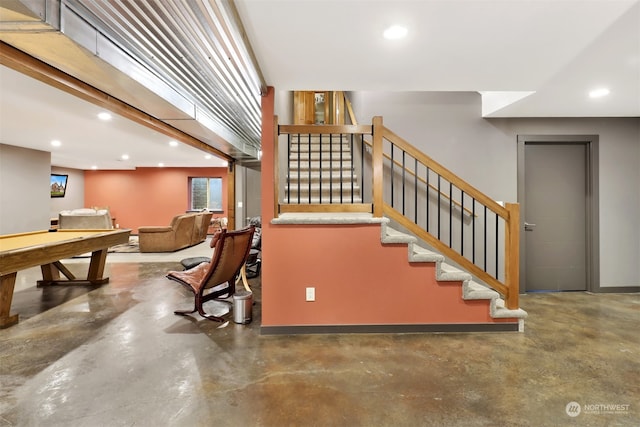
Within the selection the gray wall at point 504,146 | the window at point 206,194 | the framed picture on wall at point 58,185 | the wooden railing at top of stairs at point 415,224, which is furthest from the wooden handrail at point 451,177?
the framed picture on wall at point 58,185

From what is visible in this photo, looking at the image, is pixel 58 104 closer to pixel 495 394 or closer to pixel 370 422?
pixel 370 422

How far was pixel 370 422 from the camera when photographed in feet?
5.75

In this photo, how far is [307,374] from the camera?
2.23 metres

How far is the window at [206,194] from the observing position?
1072cm

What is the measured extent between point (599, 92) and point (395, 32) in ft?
8.71

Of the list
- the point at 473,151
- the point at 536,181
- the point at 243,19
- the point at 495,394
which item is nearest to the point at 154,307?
the point at 243,19

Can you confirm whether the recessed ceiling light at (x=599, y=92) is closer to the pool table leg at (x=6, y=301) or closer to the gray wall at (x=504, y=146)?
the gray wall at (x=504, y=146)

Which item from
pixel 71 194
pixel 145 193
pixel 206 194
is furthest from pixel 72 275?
pixel 71 194

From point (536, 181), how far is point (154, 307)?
533 cm

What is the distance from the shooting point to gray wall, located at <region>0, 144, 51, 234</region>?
6.28 metres

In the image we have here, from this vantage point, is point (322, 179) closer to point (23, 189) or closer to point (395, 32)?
point (395, 32)

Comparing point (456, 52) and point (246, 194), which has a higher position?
point (456, 52)

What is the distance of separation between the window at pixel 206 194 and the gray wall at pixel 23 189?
13.6 feet

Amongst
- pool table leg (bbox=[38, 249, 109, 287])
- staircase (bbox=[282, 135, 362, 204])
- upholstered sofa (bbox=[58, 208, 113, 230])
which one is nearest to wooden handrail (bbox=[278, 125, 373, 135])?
staircase (bbox=[282, 135, 362, 204])
